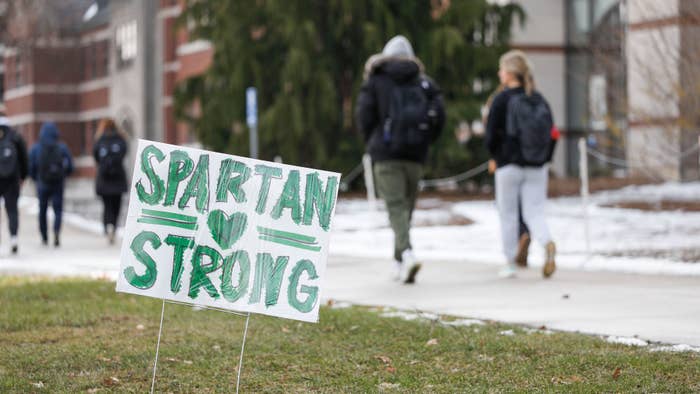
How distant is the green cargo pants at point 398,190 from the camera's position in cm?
1092

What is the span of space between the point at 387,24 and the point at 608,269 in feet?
56.9

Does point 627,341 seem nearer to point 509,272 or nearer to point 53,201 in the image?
point 509,272

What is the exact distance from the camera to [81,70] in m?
59.4

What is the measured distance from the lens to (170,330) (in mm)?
8125

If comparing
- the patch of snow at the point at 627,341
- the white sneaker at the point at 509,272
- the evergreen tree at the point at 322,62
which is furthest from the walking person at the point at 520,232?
the evergreen tree at the point at 322,62

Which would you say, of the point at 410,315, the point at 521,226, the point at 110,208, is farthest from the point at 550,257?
the point at 110,208

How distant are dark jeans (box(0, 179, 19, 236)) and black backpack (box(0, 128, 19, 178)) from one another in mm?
197

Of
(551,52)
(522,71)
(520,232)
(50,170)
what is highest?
(551,52)

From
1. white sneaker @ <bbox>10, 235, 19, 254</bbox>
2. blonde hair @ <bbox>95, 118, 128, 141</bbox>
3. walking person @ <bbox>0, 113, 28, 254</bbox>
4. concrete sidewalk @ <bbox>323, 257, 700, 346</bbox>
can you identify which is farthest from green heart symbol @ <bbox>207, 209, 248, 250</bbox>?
blonde hair @ <bbox>95, 118, 128, 141</bbox>

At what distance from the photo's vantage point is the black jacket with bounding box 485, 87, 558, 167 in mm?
11258

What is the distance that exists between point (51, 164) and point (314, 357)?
10998 mm

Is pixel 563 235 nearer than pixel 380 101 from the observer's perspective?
No

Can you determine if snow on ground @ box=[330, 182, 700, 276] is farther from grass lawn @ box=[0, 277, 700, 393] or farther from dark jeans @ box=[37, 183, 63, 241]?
grass lawn @ box=[0, 277, 700, 393]

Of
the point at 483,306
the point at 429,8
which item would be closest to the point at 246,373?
the point at 483,306
